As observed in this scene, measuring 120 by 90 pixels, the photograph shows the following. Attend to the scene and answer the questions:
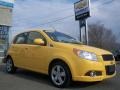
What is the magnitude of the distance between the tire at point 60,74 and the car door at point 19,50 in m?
1.71

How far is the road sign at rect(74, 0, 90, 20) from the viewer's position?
1035 inches

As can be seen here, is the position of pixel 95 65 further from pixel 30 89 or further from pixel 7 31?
pixel 7 31

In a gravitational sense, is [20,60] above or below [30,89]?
above

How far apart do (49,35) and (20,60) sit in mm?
1696

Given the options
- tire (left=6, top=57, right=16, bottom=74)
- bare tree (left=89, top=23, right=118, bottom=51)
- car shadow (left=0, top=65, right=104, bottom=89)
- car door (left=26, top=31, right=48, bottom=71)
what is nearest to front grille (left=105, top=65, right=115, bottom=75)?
car shadow (left=0, top=65, right=104, bottom=89)

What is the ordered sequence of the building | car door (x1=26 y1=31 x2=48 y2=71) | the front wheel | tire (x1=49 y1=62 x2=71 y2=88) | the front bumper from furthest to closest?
the building, the front wheel, car door (x1=26 y1=31 x2=48 y2=71), tire (x1=49 y1=62 x2=71 y2=88), the front bumper

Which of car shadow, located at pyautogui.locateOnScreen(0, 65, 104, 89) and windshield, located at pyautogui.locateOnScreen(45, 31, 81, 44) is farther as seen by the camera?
windshield, located at pyautogui.locateOnScreen(45, 31, 81, 44)

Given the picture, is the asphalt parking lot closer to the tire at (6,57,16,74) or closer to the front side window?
the tire at (6,57,16,74)

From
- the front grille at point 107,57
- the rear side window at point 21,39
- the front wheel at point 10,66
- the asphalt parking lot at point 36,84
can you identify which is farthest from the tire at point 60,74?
the front wheel at point 10,66

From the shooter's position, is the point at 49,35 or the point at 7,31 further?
the point at 7,31

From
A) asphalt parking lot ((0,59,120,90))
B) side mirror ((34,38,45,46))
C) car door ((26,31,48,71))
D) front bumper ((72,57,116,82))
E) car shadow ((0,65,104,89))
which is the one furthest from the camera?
car door ((26,31,48,71))

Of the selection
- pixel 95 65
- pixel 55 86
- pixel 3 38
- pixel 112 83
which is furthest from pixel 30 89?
pixel 3 38

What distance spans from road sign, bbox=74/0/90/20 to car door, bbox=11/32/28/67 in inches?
594

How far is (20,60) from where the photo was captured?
10.8m
